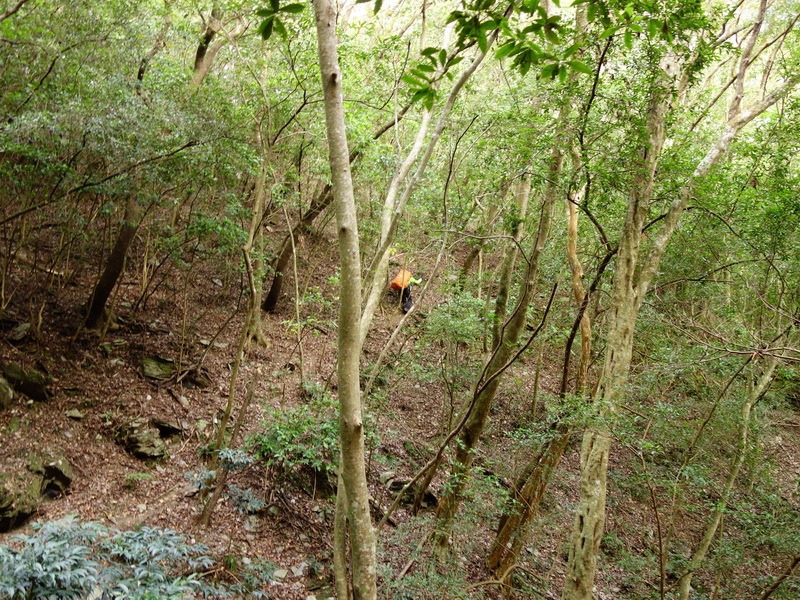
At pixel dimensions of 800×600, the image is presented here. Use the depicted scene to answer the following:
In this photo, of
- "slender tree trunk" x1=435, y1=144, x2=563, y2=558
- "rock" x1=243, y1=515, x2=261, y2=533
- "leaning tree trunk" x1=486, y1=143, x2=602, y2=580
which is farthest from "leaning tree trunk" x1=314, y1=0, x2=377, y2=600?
"rock" x1=243, y1=515, x2=261, y2=533

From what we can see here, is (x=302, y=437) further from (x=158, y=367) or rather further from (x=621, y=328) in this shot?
(x=621, y=328)

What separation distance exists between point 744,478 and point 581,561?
6.00 m

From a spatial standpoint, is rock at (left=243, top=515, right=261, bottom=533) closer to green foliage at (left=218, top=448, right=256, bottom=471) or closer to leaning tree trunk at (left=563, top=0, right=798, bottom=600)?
green foliage at (left=218, top=448, right=256, bottom=471)

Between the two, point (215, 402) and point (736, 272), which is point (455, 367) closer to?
point (215, 402)

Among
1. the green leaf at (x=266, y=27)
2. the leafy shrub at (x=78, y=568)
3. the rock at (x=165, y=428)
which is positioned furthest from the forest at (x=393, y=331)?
the green leaf at (x=266, y=27)

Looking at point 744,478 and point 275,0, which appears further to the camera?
point 744,478

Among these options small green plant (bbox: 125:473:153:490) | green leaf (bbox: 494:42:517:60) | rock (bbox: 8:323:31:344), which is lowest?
small green plant (bbox: 125:473:153:490)

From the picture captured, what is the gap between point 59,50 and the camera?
676cm

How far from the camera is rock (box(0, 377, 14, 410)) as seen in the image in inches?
265

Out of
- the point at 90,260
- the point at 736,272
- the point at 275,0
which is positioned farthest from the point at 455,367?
the point at 275,0

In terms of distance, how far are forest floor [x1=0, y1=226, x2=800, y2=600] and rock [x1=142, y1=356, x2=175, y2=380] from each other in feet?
0.36

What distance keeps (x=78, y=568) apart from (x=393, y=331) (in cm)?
495

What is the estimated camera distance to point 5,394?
6789mm

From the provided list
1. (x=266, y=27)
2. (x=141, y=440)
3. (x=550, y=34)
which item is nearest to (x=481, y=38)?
(x=550, y=34)
